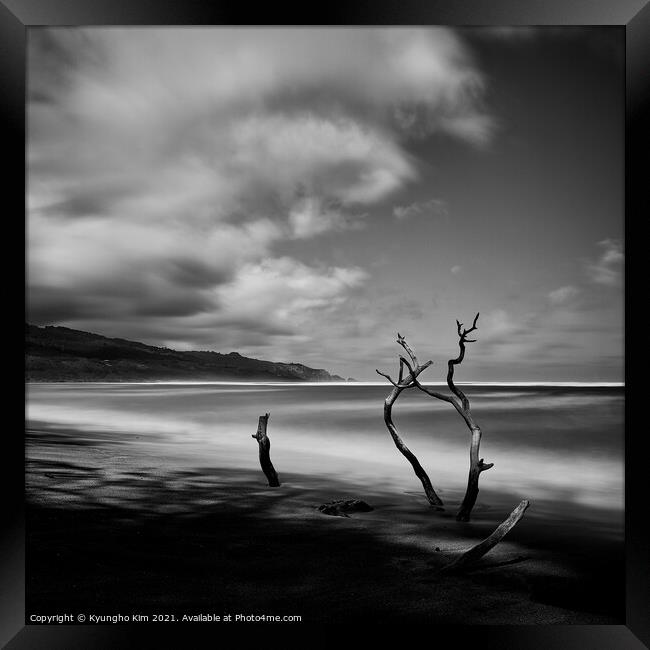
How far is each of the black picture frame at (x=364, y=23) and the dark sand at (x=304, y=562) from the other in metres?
0.09

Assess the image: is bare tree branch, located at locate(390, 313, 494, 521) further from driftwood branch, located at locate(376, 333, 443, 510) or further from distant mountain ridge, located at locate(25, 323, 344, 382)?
distant mountain ridge, located at locate(25, 323, 344, 382)

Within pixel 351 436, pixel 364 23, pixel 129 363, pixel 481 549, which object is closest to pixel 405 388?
pixel 481 549

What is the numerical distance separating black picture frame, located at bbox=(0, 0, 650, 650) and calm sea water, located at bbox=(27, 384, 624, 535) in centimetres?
28

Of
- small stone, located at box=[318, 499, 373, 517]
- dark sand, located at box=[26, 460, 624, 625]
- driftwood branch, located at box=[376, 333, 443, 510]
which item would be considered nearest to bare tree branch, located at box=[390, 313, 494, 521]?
driftwood branch, located at box=[376, 333, 443, 510]

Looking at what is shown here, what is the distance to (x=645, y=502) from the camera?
229cm

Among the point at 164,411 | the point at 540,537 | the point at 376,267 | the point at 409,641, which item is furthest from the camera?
the point at 164,411

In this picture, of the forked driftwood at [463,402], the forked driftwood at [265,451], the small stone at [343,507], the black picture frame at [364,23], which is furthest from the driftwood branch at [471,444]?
the forked driftwood at [265,451]

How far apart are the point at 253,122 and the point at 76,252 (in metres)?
1.34

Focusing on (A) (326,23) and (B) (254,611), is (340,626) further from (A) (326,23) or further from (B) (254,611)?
(A) (326,23)

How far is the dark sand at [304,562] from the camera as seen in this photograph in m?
2.30

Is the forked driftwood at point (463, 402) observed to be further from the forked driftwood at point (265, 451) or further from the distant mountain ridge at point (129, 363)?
the forked driftwood at point (265, 451)

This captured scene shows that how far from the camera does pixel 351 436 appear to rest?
5.23 m

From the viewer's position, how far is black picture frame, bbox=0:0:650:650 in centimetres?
227

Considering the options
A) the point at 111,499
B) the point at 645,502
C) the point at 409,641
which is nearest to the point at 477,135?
the point at 645,502
